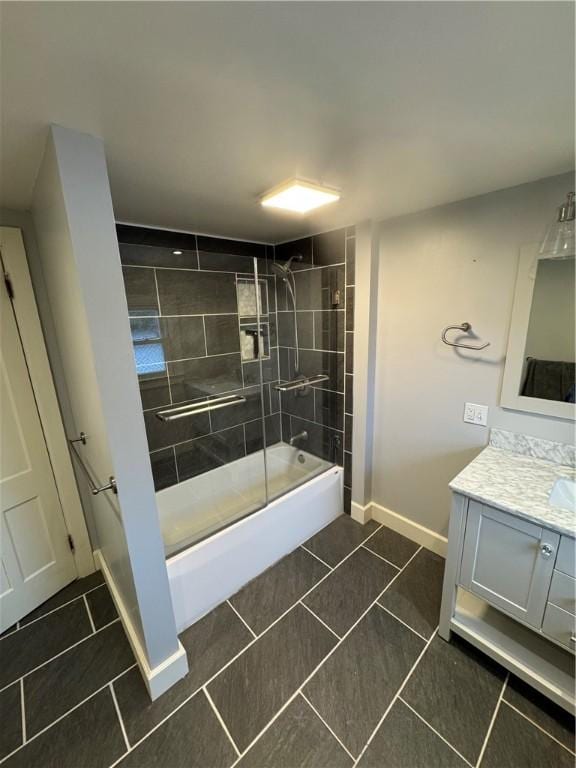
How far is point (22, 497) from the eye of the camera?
168 cm

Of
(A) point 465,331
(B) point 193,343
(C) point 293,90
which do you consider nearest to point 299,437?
(B) point 193,343

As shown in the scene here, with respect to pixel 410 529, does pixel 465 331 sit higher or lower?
higher

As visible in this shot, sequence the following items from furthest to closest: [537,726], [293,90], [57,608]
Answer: [57,608] → [537,726] → [293,90]

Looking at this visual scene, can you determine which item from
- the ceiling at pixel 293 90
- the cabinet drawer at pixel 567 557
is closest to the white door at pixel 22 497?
the ceiling at pixel 293 90

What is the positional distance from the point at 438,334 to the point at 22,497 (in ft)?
8.41

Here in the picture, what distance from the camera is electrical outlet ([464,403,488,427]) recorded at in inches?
68.3

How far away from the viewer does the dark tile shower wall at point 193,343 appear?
207 cm

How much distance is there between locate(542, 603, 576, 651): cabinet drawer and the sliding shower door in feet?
4.91

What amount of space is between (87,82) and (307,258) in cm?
183

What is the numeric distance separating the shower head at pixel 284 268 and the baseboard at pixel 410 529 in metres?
2.00

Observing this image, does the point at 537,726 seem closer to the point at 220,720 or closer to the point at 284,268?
the point at 220,720

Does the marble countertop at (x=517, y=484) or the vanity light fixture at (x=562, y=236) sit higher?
the vanity light fixture at (x=562, y=236)

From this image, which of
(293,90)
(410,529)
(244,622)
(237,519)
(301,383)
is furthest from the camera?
(301,383)

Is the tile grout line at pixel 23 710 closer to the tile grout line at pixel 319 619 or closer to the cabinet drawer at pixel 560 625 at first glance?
the tile grout line at pixel 319 619
